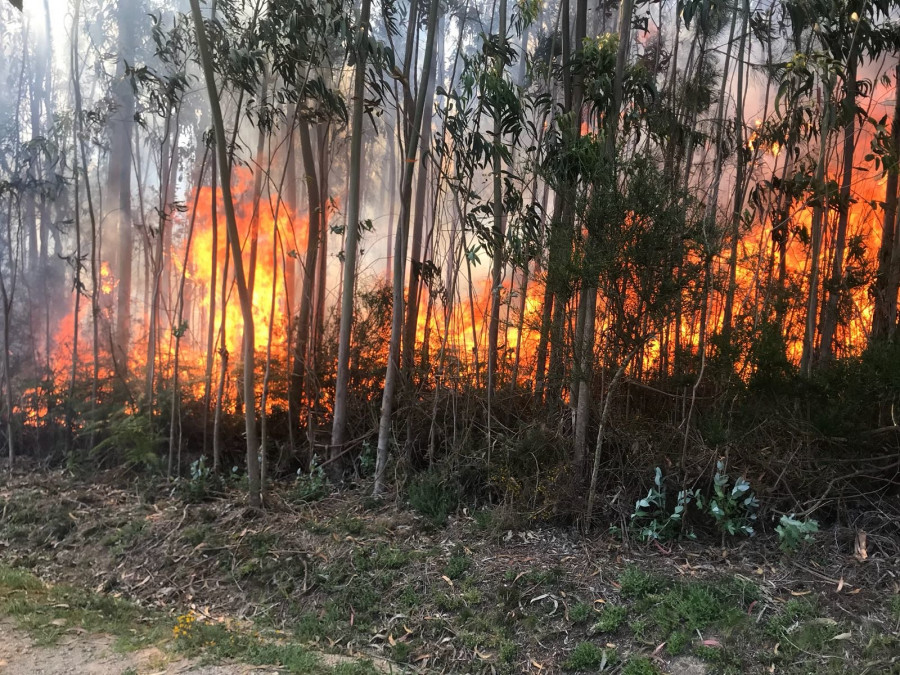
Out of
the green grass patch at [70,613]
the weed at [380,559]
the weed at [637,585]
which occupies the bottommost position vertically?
the green grass patch at [70,613]

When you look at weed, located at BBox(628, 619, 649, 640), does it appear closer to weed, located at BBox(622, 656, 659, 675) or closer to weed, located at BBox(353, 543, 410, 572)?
weed, located at BBox(622, 656, 659, 675)

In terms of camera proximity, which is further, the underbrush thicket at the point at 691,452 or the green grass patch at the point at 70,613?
the underbrush thicket at the point at 691,452

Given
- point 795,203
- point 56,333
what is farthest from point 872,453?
point 56,333

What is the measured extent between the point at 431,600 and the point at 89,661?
1949mm

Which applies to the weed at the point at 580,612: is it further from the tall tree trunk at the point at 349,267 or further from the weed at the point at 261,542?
the tall tree trunk at the point at 349,267

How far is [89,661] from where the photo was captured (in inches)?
141

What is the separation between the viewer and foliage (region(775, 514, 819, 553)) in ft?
12.8

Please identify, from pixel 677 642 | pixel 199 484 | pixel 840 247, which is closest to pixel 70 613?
pixel 199 484

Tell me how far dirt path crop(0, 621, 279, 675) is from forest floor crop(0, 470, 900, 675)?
0.01 metres

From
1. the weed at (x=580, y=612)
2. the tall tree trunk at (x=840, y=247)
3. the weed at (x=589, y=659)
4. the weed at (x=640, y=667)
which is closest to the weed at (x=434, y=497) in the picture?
the weed at (x=580, y=612)

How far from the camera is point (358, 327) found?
6.38m

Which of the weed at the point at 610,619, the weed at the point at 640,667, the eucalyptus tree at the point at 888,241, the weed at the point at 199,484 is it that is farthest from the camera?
the weed at the point at 199,484

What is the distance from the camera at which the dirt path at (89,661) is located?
3410 millimetres

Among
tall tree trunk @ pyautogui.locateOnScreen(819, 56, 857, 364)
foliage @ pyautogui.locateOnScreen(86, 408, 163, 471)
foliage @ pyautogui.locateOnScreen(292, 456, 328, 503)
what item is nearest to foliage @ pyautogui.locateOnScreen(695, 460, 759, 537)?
tall tree trunk @ pyautogui.locateOnScreen(819, 56, 857, 364)
